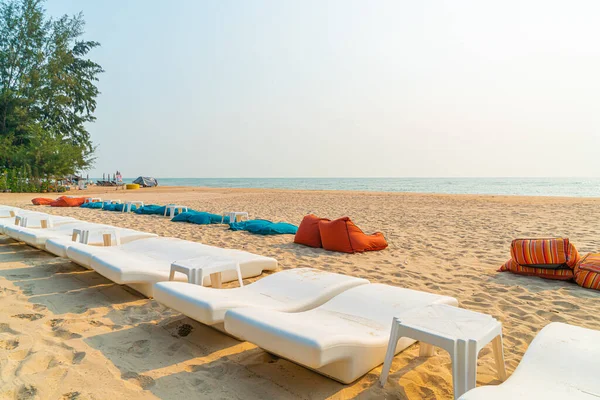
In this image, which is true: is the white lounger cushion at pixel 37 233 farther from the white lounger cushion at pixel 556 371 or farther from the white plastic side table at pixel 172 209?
the white lounger cushion at pixel 556 371

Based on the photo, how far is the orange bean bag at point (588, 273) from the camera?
3.93 m

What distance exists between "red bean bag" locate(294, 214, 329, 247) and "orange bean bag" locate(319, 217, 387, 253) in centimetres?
17

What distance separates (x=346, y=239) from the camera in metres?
5.75

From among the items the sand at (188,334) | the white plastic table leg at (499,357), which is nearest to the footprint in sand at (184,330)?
the sand at (188,334)

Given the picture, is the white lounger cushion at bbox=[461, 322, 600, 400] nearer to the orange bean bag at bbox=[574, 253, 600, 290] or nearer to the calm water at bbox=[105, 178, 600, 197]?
the orange bean bag at bbox=[574, 253, 600, 290]

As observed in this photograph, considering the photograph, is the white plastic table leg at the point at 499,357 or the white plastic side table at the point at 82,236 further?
the white plastic side table at the point at 82,236

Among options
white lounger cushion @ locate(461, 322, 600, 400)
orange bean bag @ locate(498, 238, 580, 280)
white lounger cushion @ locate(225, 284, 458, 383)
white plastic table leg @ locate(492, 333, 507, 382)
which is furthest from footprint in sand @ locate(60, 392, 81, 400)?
orange bean bag @ locate(498, 238, 580, 280)

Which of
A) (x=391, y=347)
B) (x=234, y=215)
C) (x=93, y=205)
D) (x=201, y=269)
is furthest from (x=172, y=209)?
(x=391, y=347)

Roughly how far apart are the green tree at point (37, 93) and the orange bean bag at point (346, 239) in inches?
779

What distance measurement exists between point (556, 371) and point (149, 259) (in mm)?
3502

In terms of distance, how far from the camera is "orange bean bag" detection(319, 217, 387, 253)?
5719 millimetres

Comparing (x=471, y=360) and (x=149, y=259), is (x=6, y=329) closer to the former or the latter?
(x=149, y=259)

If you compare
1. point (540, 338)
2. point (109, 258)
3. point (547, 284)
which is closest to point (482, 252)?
point (547, 284)

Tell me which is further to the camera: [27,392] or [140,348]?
[140,348]
